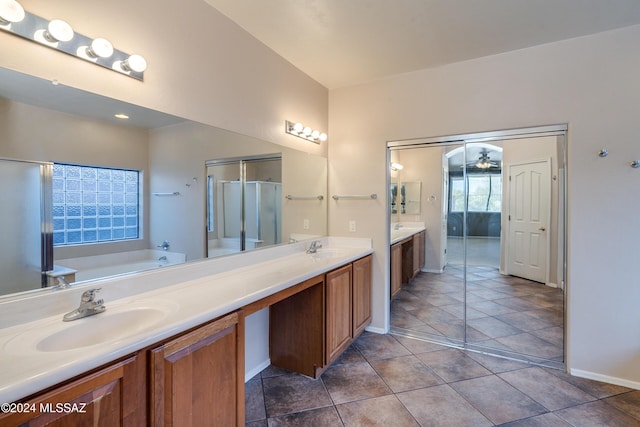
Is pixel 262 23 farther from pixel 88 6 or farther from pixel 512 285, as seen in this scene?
pixel 512 285

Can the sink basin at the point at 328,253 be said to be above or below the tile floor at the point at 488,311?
above

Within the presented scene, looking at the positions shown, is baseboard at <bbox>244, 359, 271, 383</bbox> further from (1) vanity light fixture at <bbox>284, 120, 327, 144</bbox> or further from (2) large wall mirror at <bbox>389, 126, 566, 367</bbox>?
(1) vanity light fixture at <bbox>284, 120, 327, 144</bbox>

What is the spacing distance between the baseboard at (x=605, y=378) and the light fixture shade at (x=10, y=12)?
3870 mm

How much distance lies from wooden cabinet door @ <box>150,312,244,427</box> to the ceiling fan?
2.57 m

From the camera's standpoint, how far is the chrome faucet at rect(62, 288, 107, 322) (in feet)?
3.86

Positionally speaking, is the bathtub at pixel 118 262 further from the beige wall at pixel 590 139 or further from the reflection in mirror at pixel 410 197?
the beige wall at pixel 590 139

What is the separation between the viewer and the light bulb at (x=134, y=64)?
142cm

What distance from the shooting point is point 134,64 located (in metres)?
1.42

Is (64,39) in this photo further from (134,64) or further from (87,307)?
(87,307)

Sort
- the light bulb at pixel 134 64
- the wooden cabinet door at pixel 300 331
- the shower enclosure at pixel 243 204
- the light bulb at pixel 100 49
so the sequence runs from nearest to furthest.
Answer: the light bulb at pixel 100 49, the light bulb at pixel 134 64, the shower enclosure at pixel 243 204, the wooden cabinet door at pixel 300 331

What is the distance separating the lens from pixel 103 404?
36.4 inches

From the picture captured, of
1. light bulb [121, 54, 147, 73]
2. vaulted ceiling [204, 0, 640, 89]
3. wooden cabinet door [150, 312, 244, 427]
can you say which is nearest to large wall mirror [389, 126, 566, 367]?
vaulted ceiling [204, 0, 640, 89]

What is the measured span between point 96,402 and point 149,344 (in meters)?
0.20

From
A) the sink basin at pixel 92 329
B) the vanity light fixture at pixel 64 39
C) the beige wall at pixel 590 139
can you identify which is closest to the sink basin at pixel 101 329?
the sink basin at pixel 92 329
